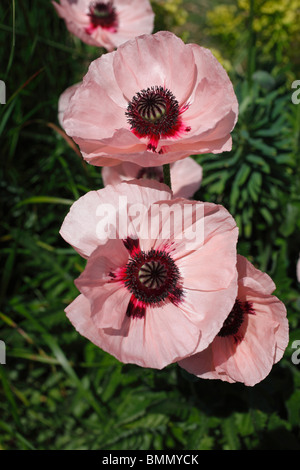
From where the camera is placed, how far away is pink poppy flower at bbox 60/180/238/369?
3.50 feet

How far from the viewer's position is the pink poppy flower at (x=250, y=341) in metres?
1.17

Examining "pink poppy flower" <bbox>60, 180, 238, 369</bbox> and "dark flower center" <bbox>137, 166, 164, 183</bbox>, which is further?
"dark flower center" <bbox>137, 166, 164, 183</bbox>

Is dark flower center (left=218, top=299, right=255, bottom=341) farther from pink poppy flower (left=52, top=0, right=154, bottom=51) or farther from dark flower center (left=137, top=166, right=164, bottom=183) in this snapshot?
pink poppy flower (left=52, top=0, right=154, bottom=51)

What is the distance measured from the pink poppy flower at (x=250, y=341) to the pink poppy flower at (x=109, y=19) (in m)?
1.14

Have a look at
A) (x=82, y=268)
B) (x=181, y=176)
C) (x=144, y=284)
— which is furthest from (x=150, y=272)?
(x=82, y=268)

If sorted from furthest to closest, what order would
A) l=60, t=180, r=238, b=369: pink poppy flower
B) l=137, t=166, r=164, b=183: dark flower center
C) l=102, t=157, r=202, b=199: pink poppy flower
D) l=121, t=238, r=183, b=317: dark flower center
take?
l=137, t=166, r=164, b=183: dark flower center, l=102, t=157, r=202, b=199: pink poppy flower, l=121, t=238, r=183, b=317: dark flower center, l=60, t=180, r=238, b=369: pink poppy flower

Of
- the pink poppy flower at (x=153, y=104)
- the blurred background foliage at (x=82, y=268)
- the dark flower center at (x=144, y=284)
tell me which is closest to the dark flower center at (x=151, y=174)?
the blurred background foliage at (x=82, y=268)

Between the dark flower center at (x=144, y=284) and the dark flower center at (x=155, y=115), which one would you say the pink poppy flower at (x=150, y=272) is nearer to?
the dark flower center at (x=144, y=284)

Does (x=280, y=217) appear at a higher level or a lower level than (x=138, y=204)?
lower

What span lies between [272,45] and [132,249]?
8.08 feet

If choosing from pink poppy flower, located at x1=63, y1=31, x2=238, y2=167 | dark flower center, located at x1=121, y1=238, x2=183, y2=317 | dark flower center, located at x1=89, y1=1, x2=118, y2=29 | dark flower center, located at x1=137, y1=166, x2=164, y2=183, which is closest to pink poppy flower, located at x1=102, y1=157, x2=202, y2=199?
dark flower center, located at x1=137, y1=166, x2=164, y2=183

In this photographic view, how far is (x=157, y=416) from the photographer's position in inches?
75.7
